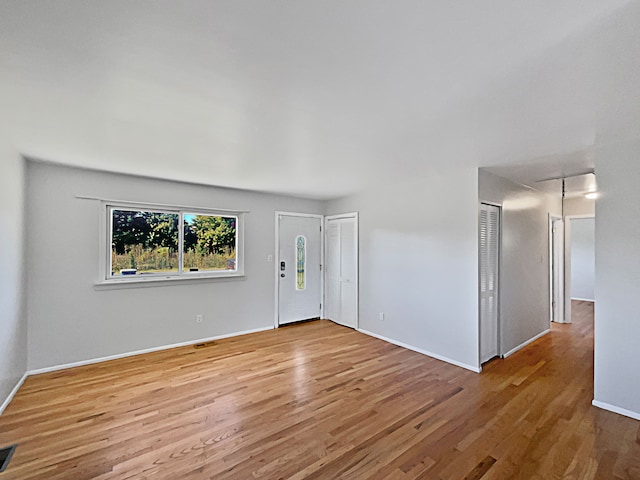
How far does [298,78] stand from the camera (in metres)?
1.58

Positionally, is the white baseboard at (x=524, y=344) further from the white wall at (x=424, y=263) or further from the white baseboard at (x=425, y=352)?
the white wall at (x=424, y=263)

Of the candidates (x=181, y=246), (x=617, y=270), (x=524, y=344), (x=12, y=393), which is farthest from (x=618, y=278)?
(x=12, y=393)

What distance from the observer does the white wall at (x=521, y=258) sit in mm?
3771

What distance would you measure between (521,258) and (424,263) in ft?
4.93

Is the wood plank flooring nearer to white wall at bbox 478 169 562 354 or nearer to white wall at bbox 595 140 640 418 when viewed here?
white wall at bbox 595 140 640 418

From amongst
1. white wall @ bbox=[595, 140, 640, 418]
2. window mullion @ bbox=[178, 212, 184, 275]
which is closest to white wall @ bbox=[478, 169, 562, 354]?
white wall @ bbox=[595, 140, 640, 418]

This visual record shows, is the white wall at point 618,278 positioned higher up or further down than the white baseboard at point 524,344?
higher up

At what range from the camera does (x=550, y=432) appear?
227 cm

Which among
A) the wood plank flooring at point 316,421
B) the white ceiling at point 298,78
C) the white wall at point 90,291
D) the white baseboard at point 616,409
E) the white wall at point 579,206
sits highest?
the white ceiling at point 298,78

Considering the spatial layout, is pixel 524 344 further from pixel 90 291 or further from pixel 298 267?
pixel 90 291

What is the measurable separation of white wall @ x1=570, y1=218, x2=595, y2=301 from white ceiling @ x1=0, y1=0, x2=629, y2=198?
6655 millimetres

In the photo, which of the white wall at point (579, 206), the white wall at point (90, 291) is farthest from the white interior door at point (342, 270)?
the white wall at point (579, 206)

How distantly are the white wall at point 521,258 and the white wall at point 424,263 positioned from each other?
15.9 inches

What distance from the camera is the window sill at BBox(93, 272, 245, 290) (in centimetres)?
366
